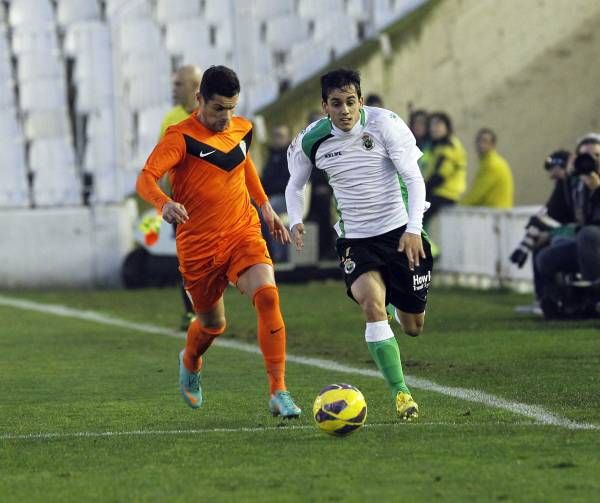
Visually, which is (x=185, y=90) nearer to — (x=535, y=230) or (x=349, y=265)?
(x=535, y=230)

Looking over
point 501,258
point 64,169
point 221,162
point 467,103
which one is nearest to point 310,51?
point 467,103

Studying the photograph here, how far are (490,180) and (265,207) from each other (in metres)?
10.6

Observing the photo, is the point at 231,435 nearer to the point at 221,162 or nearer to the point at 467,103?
the point at 221,162

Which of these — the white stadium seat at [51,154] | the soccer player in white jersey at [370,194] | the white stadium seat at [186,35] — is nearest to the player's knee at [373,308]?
the soccer player in white jersey at [370,194]

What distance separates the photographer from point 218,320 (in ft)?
32.6

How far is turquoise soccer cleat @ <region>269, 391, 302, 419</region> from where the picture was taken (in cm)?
902

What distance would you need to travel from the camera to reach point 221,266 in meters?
9.74

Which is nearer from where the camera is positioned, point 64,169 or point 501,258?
point 501,258

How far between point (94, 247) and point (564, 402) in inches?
532

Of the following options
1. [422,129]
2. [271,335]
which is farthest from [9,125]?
[271,335]

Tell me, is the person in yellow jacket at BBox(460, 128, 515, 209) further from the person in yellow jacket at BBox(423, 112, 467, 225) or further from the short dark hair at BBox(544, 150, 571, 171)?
the short dark hair at BBox(544, 150, 571, 171)

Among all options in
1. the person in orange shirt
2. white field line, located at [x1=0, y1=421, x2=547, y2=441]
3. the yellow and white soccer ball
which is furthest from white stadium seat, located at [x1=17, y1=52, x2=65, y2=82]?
the yellow and white soccer ball

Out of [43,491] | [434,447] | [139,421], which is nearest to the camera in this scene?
[43,491]

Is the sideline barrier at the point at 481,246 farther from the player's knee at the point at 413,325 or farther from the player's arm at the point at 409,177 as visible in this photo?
the player's arm at the point at 409,177
